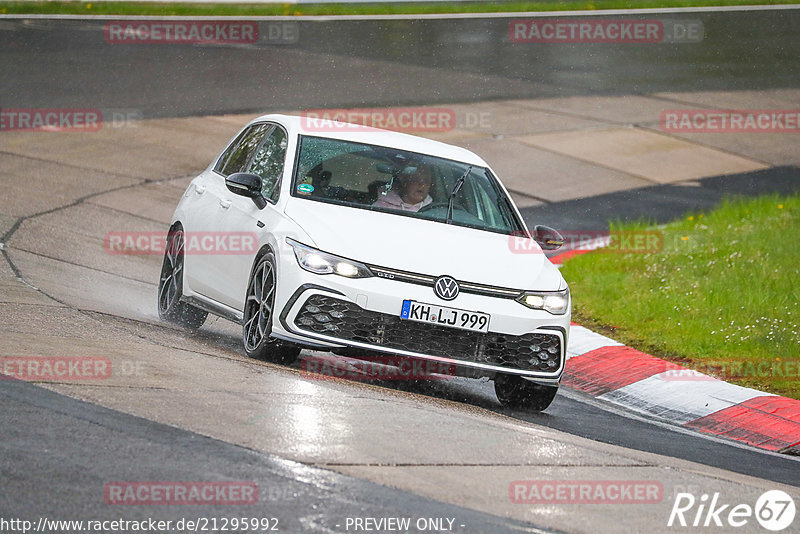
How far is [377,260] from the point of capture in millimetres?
7887

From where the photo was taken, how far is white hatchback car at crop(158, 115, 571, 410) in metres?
7.84

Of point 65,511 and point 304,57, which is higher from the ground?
point 304,57

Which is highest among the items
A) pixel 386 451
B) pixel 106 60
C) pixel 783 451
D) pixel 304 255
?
pixel 106 60

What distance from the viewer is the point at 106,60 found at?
23.2 meters

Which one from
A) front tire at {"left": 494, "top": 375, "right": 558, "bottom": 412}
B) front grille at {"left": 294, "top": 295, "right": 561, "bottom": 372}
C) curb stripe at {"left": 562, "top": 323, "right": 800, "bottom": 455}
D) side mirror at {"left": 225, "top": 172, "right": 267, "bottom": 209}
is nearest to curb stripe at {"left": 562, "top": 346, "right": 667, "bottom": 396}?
curb stripe at {"left": 562, "top": 323, "right": 800, "bottom": 455}

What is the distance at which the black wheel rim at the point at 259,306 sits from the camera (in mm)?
8141

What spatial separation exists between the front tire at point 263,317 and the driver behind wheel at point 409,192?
945 mm

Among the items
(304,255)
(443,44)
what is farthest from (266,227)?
(443,44)

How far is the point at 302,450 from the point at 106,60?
18.3 m

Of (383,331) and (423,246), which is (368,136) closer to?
(423,246)

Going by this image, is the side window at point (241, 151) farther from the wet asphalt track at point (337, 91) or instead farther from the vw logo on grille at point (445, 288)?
the vw logo on grille at point (445, 288)

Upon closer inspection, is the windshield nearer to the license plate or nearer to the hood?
the hood

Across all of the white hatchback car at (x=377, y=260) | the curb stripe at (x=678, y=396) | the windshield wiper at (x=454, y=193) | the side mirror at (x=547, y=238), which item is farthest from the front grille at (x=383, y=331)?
the curb stripe at (x=678, y=396)

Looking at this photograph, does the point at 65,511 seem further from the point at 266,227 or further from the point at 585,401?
the point at 585,401
